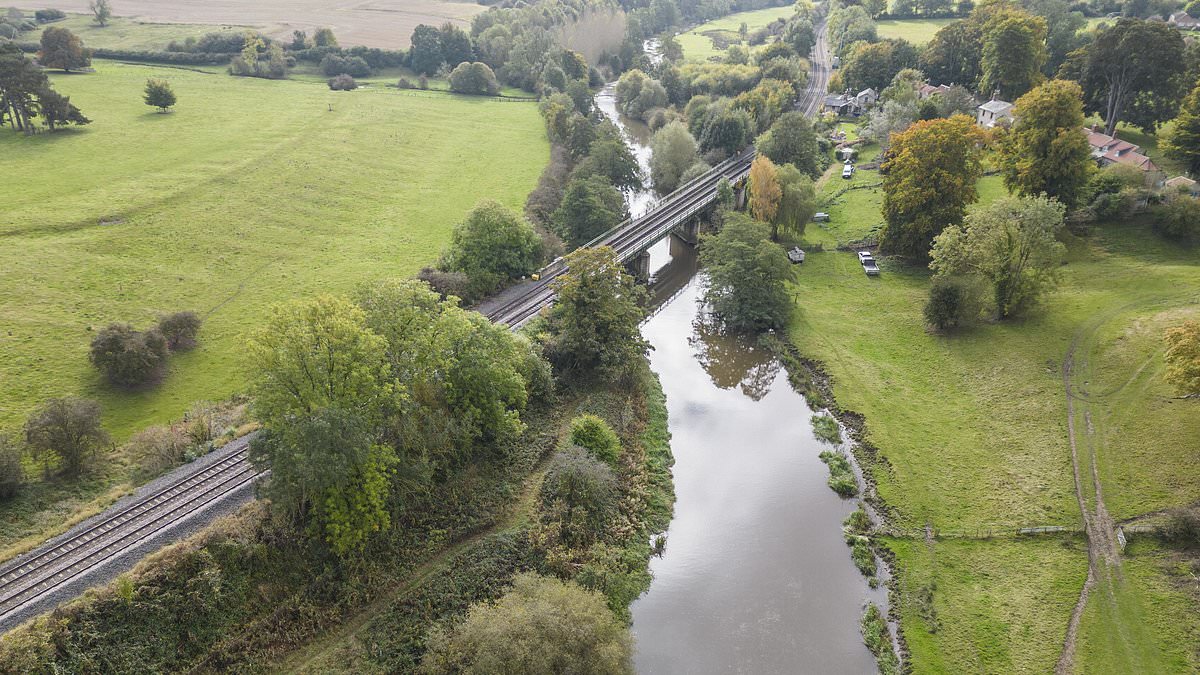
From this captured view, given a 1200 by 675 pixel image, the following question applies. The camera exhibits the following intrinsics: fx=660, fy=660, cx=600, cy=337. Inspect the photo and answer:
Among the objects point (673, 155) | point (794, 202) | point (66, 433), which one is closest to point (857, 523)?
point (794, 202)

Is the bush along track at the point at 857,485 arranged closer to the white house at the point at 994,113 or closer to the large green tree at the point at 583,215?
the large green tree at the point at 583,215

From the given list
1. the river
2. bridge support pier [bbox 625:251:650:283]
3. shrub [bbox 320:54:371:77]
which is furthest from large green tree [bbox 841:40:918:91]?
shrub [bbox 320:54:371:77]

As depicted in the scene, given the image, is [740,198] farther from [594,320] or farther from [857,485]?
[857,485]

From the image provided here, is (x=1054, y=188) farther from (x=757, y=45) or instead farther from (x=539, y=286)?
(x=757, y=45)

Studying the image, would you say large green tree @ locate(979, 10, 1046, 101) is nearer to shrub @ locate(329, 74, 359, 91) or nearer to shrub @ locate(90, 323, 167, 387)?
shrub @ locate(90, 323, 167, 387)

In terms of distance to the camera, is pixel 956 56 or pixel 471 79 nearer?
pixel 956 56

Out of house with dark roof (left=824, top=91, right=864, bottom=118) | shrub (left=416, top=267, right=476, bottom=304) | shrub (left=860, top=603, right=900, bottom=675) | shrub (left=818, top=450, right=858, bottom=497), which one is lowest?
shrub (left=860, top=603, right=900, bottom=675)

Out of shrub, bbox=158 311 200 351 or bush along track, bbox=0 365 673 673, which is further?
shrub, bbox=158 311 200 351

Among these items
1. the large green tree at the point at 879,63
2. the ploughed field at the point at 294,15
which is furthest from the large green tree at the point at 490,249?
the ploughed field at the point at 294,15
